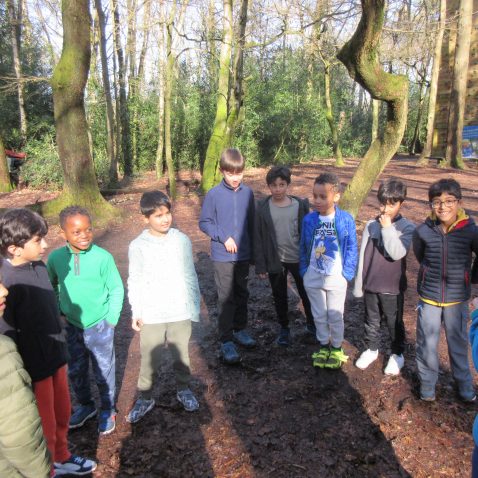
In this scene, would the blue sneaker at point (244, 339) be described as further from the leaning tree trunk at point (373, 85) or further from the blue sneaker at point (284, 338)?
the leaning tree trunk at point (373, 85)

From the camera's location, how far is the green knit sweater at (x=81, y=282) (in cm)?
270

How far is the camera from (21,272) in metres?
2.15

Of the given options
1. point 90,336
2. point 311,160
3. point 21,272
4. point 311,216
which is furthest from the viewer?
point 311,160

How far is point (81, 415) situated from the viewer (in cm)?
297

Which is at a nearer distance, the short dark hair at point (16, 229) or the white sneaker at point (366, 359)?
the short dark hair at point (16, 229)

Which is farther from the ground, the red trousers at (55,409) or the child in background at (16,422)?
Answer: the child in background at (16,422)

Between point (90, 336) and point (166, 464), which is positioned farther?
point (90, 336)

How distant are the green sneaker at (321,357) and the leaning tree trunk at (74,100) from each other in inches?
264

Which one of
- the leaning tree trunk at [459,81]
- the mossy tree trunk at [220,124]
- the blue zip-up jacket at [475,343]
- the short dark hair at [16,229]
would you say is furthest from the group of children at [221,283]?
the leaning tree trunk at [459,81]

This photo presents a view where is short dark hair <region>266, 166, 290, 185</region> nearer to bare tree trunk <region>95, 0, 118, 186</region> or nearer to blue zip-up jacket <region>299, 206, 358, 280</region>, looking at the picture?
blue zip-up jacket <region>299, 206, 358, 280</region>

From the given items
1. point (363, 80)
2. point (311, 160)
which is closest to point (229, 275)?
point (363, 80)

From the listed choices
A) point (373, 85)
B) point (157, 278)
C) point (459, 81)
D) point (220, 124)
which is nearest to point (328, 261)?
point (157, 278)

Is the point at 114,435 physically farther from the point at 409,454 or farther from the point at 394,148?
the point at 394,148

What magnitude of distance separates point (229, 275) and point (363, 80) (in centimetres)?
403
